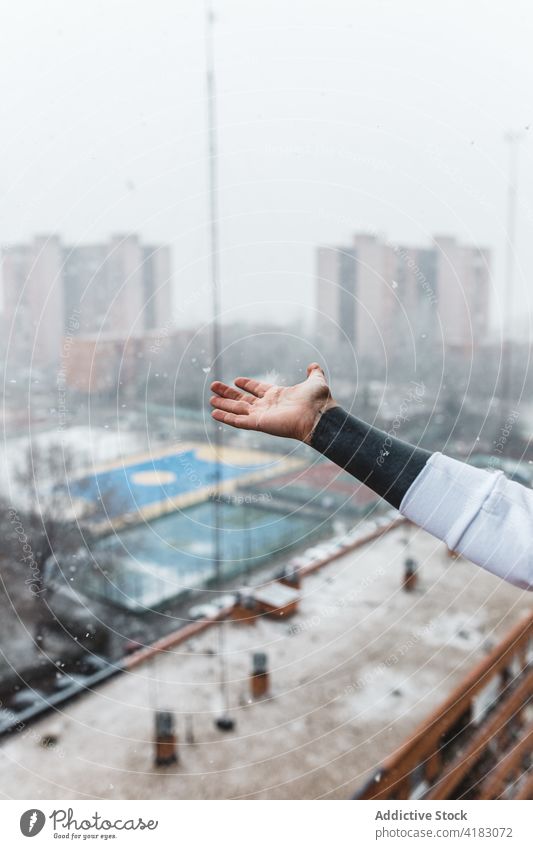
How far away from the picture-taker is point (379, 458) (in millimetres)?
463

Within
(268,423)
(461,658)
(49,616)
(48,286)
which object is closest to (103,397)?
(48,286)

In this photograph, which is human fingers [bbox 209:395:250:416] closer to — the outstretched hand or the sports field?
the outstretched hand

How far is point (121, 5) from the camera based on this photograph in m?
0.91

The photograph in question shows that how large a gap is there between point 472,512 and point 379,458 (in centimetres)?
7

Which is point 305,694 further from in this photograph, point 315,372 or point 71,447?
point 315,372

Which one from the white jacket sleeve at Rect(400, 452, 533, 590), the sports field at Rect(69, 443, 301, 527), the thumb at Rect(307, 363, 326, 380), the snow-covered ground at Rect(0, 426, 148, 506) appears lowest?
the sports field at Rect(69, 443, 301, 527)

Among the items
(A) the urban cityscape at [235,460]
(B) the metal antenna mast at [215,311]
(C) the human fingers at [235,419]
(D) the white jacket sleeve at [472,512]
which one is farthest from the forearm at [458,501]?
(B) the metal antenna mast at [215,311]

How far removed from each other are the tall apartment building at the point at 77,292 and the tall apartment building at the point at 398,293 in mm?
280

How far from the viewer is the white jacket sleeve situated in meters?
0.46

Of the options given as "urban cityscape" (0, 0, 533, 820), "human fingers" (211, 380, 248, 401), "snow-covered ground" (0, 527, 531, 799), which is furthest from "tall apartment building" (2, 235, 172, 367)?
"snow-covered ground" (0, 527, 531, 799)

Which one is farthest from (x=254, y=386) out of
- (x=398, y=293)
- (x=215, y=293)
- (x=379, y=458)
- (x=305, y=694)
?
(x=305, y=694)

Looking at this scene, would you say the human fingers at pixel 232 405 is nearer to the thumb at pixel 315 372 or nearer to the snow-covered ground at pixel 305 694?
the thumb at pixel 315 372

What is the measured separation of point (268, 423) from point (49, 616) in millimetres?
800
